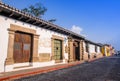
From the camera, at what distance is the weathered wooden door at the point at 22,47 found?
11.7 metres

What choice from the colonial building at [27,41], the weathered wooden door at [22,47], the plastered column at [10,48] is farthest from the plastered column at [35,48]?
the plastered column at [10,48]

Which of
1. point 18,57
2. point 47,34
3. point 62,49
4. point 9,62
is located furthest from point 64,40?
point 9,62

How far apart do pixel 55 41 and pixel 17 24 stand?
651 cm

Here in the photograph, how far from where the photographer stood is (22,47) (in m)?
12.4

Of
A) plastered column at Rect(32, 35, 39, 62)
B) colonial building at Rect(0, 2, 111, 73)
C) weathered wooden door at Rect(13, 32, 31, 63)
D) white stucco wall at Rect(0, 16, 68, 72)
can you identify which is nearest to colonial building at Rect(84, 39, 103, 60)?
colonial building at Rect(0, 2, 111, 73)

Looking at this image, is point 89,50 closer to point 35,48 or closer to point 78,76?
point 35,48

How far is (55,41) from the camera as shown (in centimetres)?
1736

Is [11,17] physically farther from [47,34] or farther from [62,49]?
[62,49]

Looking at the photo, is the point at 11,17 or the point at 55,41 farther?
the point at 55,41

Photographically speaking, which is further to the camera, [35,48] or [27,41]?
[35,48]

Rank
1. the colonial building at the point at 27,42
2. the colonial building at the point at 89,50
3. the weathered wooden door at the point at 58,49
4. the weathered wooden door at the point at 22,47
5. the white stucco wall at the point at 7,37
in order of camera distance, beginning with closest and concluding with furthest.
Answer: the white stucco wall at the point at 7,37
the colonial building at the point at 27,42
the weathered wooden door at the point at 22,47
the weathered wooden door at the point at 58,49
the colonial building at the point at 89,50

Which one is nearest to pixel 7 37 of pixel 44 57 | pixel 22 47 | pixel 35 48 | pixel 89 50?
pixel 22 47

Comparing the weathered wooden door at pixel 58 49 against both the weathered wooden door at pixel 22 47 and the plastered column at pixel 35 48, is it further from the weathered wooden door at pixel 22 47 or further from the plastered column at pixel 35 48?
the weathered wooden door at pixel 22 47

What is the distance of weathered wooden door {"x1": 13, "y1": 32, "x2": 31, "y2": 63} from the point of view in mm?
11721
